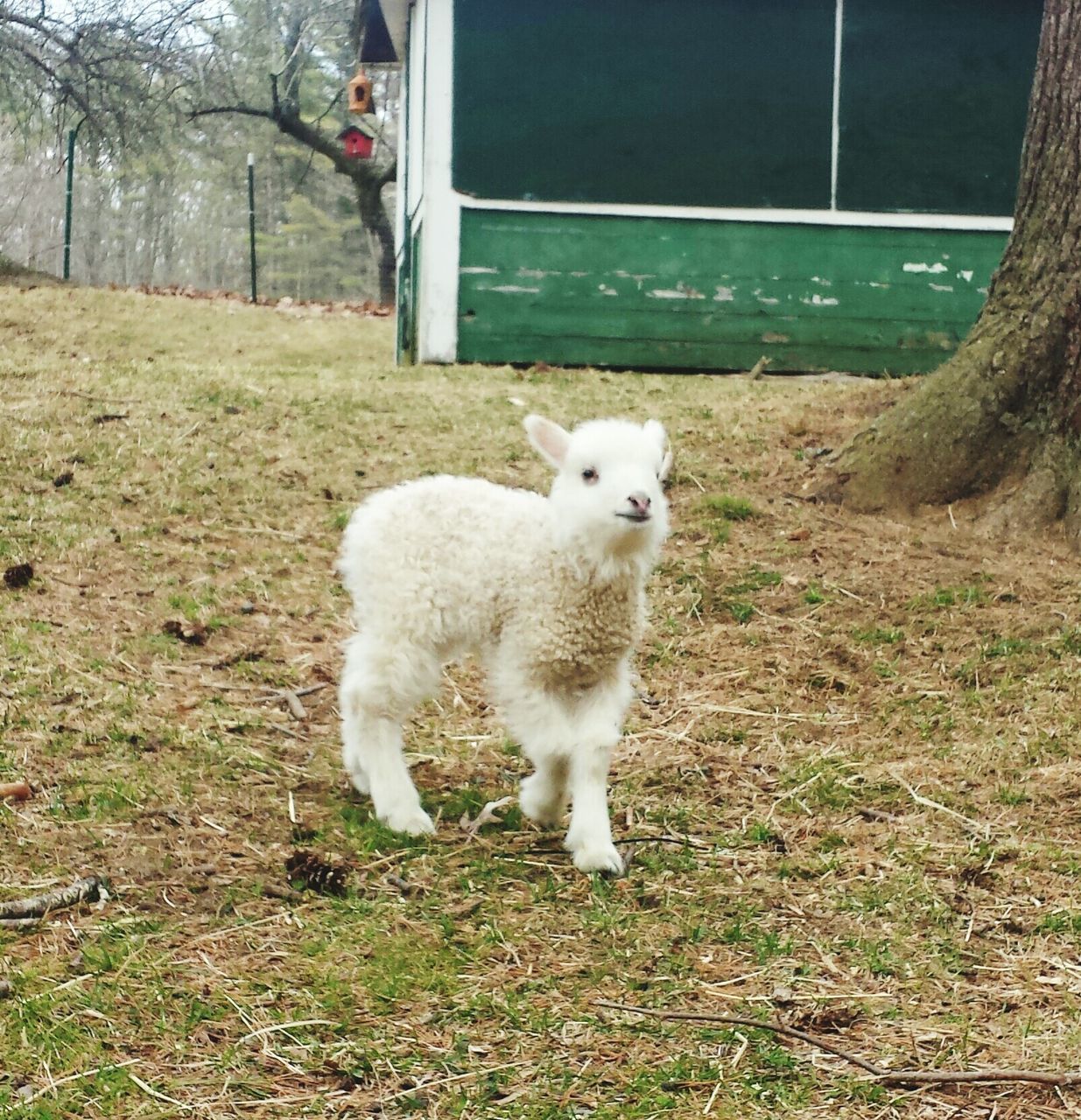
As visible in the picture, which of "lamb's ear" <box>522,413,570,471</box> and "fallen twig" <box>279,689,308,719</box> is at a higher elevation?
"lamb's ear" <box>522,413,570,471</box>

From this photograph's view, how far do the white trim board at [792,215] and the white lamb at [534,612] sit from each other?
8078 millimetres

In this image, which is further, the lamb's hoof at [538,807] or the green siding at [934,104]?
the green siding at [934,104]

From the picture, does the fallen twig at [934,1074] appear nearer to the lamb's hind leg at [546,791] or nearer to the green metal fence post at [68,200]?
the lamb's hind leg at [546,791]

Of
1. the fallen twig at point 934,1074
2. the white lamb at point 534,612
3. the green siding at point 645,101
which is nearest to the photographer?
the fallen twig at point 934,1074

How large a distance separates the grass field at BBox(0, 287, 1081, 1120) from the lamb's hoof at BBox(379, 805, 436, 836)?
0.28 feet

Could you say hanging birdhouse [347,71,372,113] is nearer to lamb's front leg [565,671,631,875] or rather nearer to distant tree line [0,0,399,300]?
distant tree line [0,0,399,300]

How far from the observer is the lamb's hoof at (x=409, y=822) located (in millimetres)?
4148

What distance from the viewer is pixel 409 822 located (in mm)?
4160

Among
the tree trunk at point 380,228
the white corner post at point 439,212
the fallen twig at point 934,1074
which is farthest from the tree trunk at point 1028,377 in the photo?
the tree trunk at point 380,228

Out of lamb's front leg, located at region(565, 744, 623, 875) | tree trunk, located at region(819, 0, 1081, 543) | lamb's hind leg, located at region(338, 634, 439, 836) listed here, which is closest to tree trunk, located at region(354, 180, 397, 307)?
tree trunk, located at region(819, 0, 1081, 543)

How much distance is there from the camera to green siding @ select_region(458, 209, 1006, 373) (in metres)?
12.1

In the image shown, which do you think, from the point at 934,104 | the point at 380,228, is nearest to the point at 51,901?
the point at 934,104

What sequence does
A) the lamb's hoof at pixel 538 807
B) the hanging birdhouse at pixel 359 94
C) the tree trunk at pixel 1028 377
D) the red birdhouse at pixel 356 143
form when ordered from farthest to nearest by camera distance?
the red birdhouse at pixel 356 143 → the hanging birdhouse at pixel 359 94 → the tree trunk at pixel 1028 377 → the lamb's hoof at pixel 538 807

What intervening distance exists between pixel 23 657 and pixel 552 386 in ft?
18.8
